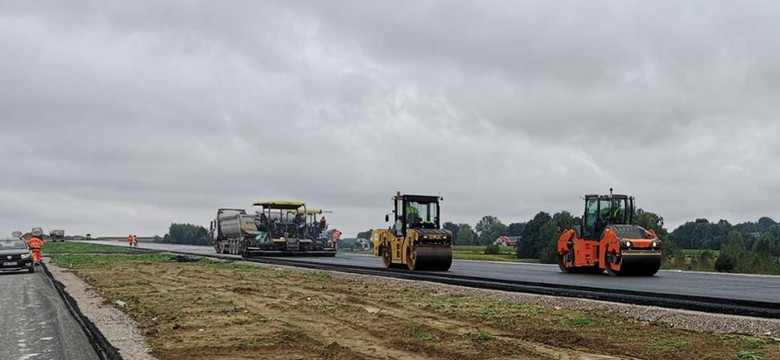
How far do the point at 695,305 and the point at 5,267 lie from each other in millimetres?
24465

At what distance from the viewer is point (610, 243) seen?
78.6ft

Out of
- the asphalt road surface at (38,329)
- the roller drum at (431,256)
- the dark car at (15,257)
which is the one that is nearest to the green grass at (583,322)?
the asphalt road surface at (38,329)

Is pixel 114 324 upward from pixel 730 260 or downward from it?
downward

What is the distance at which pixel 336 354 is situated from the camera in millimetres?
9289

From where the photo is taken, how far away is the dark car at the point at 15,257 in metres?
27.8

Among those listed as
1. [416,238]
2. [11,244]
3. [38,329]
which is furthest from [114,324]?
[11,244]

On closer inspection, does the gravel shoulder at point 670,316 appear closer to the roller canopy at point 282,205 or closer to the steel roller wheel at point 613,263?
the steel roller wheel at point 613,263

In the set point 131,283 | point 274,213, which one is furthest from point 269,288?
point 274,213

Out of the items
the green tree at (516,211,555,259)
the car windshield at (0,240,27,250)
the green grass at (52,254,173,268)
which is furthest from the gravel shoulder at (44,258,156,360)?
the green tree at (516,211,555,259)

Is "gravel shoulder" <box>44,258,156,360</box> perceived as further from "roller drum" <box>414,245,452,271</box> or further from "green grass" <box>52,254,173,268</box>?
"green grass" <box>52,254,173,268</box>

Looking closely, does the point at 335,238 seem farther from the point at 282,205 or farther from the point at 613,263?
the point at 613,263

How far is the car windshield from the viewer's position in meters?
29.5

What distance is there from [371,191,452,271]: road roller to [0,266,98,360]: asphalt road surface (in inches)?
473

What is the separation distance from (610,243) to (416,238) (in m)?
6.56
